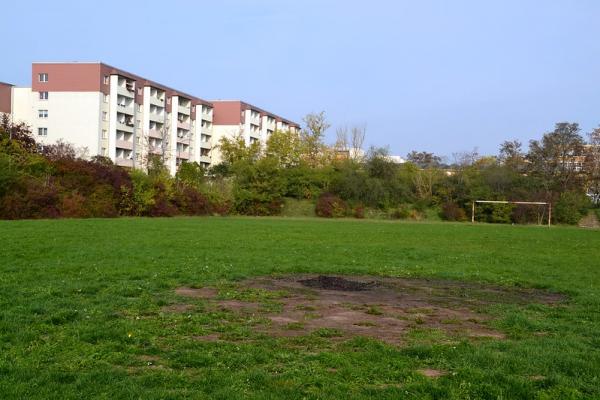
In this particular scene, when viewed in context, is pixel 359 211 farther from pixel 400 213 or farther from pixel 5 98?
pixel 5 98

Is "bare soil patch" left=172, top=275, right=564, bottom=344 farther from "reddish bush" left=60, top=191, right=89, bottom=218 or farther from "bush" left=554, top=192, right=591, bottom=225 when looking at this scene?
"bush" left=554, top=192, right=591, bottom=225

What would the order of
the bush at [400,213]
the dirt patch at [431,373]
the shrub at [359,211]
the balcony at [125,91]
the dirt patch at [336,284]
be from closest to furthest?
the dirt patch at [431,373] → the dirt patch at [336,284] → the shrub at [359,211] → the bush at [400,213] → the balcony at [125,91]

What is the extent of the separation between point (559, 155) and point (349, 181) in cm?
2768

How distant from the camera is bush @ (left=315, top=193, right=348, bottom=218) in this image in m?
63.1

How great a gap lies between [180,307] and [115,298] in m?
1.38

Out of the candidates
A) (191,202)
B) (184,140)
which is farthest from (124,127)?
(191,202)

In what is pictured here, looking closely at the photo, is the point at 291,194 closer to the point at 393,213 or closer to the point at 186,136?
the point at 393,213

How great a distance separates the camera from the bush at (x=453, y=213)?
63.2m

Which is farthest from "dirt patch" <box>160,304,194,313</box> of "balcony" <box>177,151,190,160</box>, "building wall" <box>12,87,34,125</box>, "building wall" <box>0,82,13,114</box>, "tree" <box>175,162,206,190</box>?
"balcony" <box>177,151,190,160</box>

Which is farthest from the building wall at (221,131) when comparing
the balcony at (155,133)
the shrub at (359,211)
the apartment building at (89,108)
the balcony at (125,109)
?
the shrub at (359,211)

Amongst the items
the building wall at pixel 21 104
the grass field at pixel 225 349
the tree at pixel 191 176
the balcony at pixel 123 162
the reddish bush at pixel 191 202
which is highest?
the building wall at pixel 21 104

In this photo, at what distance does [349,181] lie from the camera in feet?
214

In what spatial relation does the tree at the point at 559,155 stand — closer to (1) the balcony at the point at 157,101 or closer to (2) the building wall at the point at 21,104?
(1) the balcony at the point at 157,101

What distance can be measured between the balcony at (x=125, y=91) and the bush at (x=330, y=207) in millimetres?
34482
